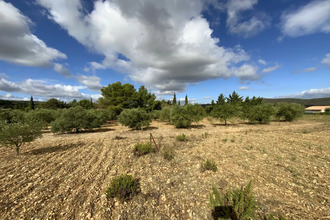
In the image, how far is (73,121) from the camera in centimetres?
1424

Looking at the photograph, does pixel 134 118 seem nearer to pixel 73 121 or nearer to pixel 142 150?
pixel 73 121

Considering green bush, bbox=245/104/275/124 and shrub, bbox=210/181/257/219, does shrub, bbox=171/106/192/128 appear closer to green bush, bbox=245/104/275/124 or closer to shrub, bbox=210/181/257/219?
green bush, bbox=245/104/275/124

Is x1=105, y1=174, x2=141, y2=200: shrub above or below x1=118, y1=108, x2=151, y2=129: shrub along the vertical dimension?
below

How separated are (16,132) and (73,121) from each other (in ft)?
26.6

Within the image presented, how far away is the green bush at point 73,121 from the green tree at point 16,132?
23.2ft

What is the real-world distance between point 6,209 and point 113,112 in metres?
25.9

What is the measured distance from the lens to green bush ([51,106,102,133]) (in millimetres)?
13625

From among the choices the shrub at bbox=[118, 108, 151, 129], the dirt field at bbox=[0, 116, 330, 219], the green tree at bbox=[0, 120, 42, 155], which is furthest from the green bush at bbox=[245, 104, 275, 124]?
the green tree at bbox=[0, 120, 42, 155]

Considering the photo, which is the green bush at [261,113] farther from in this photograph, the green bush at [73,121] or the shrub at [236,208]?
the green bush at [73,121]

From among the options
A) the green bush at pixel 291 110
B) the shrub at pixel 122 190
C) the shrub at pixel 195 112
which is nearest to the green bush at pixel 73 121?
the shrub at pixel 195 112

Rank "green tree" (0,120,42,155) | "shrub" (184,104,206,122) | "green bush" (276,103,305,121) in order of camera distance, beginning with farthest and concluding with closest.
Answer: "green bush" (276,103,305,121) < "shrub" (184,104,206,122) < "green tree" (0,120,42,155)

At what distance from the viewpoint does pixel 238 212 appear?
323cm

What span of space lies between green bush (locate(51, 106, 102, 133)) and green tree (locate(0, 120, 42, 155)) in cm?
706

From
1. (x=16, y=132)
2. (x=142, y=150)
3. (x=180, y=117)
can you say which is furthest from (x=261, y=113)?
(x=16, y=132)
